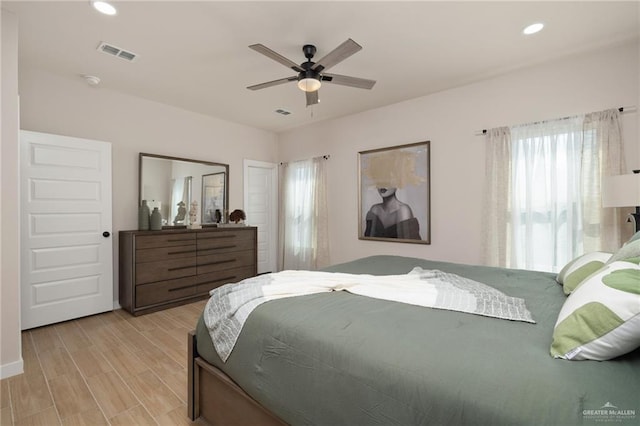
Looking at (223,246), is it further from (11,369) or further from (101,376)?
(11,369)

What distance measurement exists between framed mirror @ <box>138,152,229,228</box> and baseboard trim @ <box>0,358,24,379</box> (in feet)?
6.50

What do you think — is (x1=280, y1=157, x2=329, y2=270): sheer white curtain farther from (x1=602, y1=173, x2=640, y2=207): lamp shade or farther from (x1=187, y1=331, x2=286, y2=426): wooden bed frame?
(x1=602, y1=173, x2=640, y2=207): lamp shade

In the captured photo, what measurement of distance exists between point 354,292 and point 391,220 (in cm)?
252

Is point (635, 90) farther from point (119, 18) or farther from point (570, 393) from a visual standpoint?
point (119, 18)

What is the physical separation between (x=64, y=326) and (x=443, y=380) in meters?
3.80

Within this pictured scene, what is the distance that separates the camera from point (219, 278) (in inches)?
161

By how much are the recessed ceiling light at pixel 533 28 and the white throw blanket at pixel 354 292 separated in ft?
7.10

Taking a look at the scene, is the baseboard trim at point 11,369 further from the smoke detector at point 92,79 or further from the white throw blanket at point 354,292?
the smoke detector at point 92,79

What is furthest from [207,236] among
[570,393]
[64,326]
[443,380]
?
[570,393]

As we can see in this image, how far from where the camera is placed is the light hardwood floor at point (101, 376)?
5.60 feet

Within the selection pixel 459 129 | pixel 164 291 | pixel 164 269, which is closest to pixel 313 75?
pixel 459 129

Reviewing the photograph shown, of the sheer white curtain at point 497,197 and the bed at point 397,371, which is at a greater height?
the sheer white curtain at point 497,197

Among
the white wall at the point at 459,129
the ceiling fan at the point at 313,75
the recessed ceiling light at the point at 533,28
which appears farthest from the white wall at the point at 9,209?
the recessed ceiling light at the point at 533,28

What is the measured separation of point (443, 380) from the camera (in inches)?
33.1
